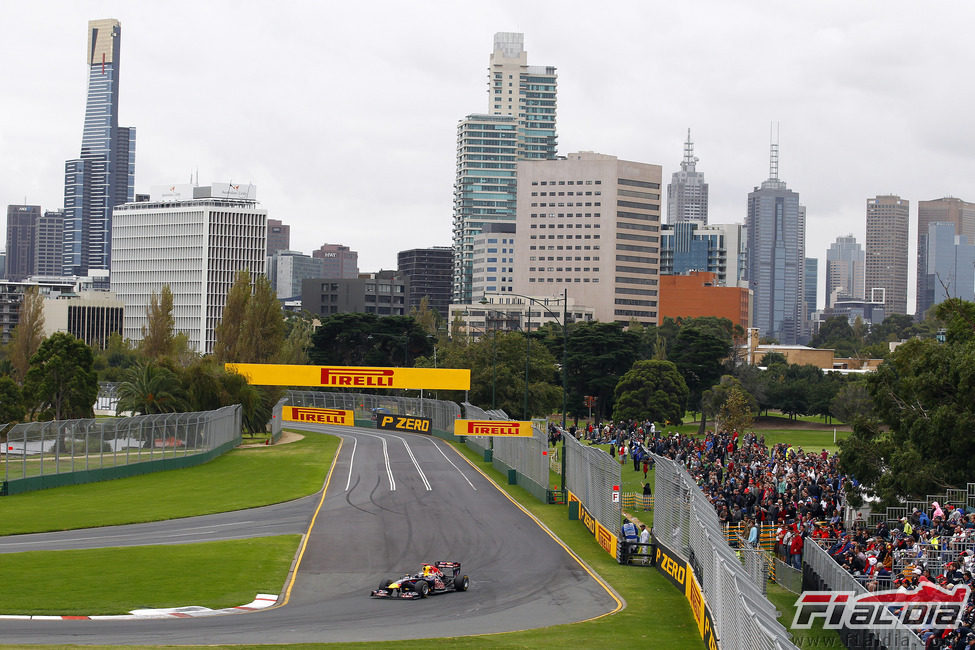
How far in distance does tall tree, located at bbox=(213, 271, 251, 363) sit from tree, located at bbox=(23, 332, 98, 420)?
24.6m

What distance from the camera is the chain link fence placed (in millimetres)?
36031

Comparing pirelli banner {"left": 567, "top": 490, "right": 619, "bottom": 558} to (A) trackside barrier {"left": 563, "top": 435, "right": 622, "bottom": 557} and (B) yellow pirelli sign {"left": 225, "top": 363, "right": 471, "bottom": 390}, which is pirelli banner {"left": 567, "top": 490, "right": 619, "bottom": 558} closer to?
(A) trackside barrier {"left": 563, "top": 435, "right": 622, "bottom": 557}

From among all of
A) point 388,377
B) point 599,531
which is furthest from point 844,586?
point 388,377

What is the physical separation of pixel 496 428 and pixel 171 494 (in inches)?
632

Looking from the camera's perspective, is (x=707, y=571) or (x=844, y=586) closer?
(x=707, y=571)

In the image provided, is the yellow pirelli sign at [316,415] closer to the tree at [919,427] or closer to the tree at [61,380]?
the tree at [61,380]

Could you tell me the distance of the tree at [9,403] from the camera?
71.6 m

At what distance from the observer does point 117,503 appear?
155 feet

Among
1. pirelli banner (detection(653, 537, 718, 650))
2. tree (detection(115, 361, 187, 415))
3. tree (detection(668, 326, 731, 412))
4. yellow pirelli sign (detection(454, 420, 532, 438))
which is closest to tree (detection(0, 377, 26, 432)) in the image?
tree (detection(115, 361, 187, 415))

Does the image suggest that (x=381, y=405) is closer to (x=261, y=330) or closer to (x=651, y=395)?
(x=261, y=330)

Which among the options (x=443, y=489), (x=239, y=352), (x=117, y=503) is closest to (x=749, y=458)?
(x=443, y=489)

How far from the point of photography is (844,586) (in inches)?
966

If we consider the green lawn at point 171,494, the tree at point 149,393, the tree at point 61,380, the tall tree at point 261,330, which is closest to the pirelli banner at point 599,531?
the green lawn at point 171,494

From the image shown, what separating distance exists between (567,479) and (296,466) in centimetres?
2103
